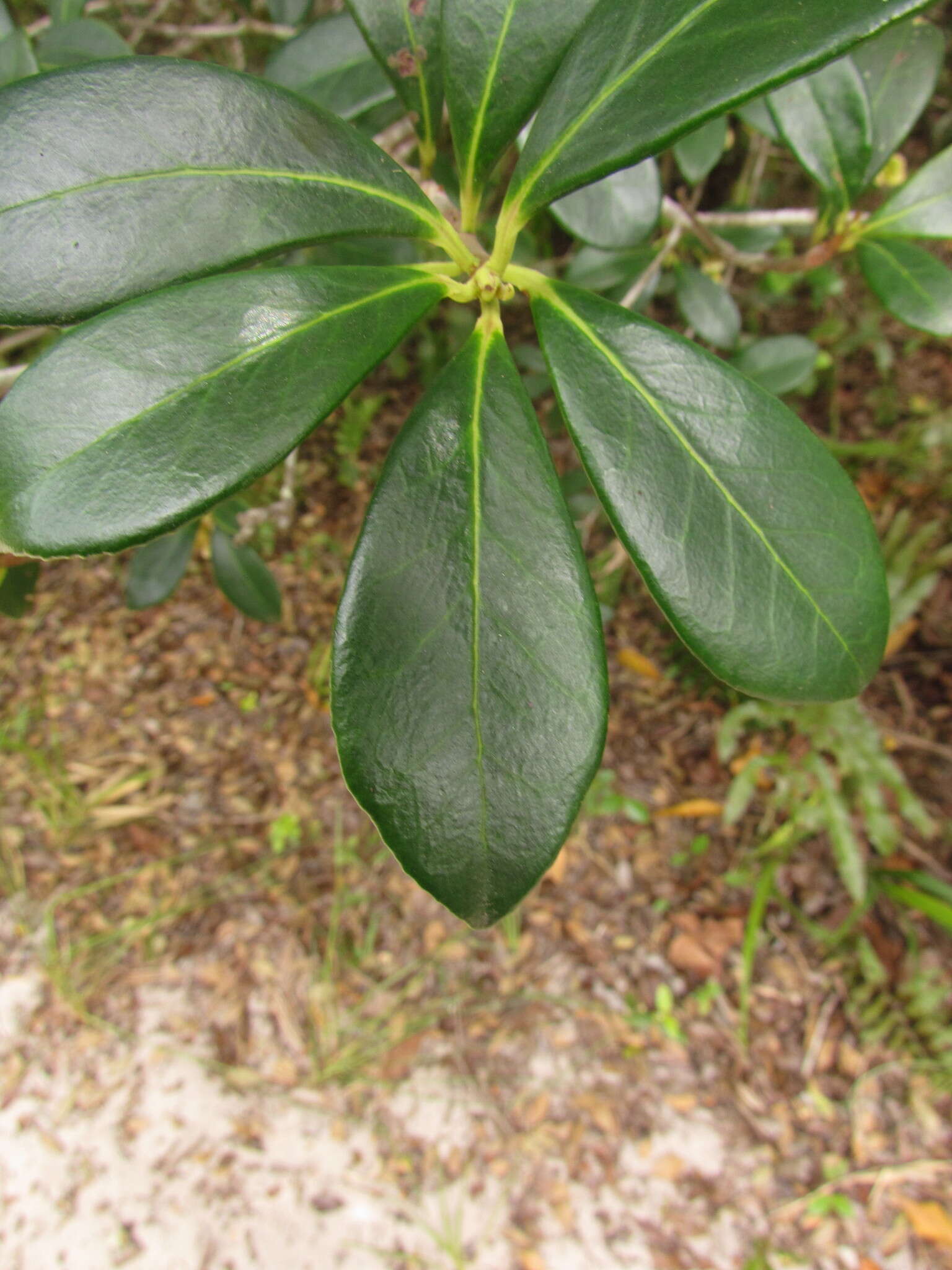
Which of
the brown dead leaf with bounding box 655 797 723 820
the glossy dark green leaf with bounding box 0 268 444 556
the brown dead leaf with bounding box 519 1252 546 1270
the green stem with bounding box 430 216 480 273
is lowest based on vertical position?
the brown dead leaf with bounding box 519 1252 546 1270

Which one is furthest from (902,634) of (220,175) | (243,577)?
(220,175)

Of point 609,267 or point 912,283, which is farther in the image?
point 609,267

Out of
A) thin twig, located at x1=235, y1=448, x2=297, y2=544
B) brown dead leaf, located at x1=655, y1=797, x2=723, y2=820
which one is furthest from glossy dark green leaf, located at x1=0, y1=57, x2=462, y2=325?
brown dead leaf, located at x1=655, y1=797, x2=723, y2=820

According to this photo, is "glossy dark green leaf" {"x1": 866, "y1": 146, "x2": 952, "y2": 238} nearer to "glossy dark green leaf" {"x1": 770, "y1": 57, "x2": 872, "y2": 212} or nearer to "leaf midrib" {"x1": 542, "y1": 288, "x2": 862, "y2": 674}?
"glossy dark green leaf" {"x1": 770, "y1": 57, "x2": 872, "y2": 212}

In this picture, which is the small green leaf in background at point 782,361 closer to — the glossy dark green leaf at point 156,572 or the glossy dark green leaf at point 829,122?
the glossy dark green leaf at point 829,122

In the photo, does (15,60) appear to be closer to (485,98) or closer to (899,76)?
(485,98)

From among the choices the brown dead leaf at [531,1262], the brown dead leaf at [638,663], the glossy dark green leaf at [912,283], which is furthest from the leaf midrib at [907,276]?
the brown dead leaf at [531,1262]
